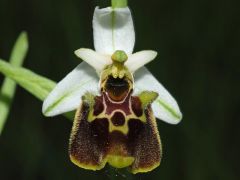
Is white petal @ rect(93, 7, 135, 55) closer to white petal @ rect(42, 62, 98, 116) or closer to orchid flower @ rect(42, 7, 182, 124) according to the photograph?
orchid flower @ rect(42, 7, 182, 124)

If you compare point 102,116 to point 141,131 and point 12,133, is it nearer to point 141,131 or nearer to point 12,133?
point 141,131

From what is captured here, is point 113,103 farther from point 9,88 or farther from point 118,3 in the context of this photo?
point 9,88

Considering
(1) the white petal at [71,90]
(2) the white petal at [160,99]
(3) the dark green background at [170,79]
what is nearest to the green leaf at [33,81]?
(1) the white petal at [71,90]

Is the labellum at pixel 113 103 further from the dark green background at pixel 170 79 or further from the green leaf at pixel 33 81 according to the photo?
the dark green background at pixel 170 79

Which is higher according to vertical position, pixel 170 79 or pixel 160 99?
pixel 170 79

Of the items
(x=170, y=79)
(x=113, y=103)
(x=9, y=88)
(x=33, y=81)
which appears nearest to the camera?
(x=113, y=103)

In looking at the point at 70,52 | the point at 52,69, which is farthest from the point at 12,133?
the point at 70,52

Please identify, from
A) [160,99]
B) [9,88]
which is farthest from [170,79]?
[160,99]
